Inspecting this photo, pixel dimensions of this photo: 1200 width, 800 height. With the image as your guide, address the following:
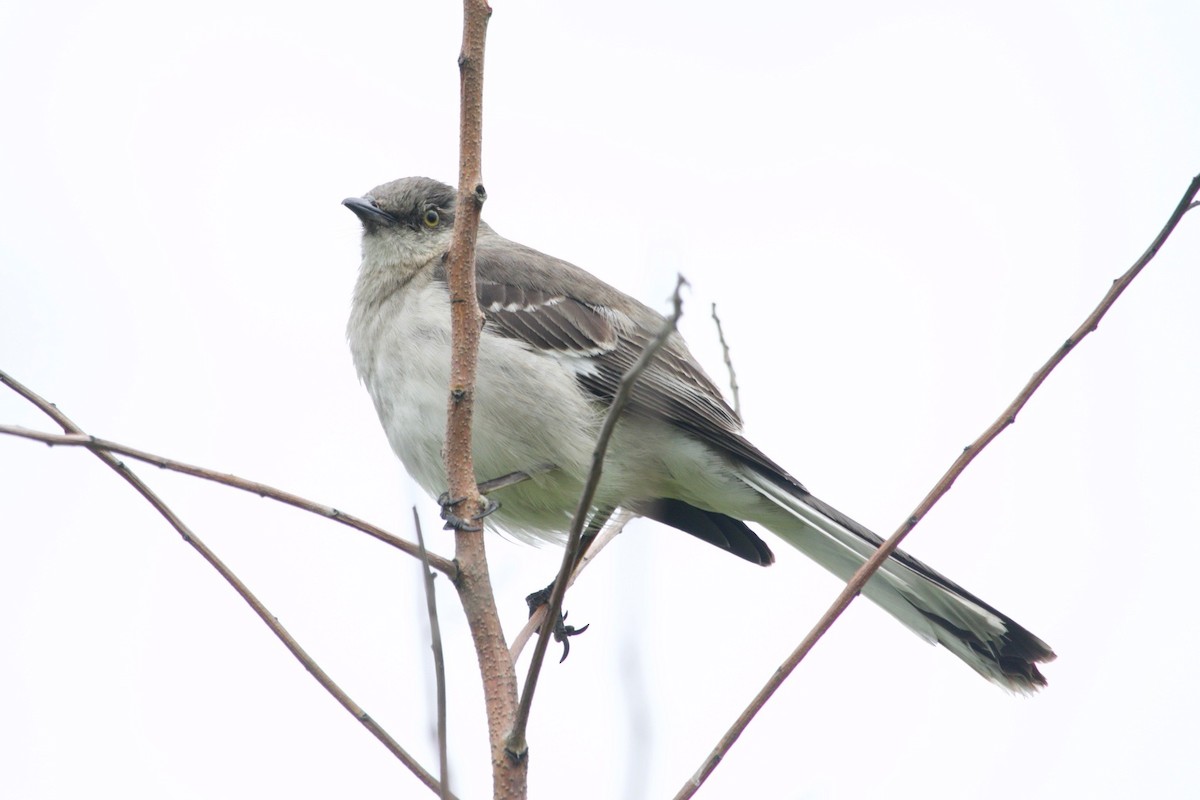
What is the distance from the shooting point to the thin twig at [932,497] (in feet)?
7.61

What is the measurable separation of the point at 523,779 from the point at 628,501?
2.42 metres

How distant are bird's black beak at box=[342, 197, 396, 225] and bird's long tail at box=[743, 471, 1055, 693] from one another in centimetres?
262

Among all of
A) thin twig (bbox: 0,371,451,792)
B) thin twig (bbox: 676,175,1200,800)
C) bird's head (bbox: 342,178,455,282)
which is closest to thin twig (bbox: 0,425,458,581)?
thin twig (bbox: 0,371,451,792)

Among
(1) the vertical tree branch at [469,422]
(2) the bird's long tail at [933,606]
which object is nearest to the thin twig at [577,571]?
(1) the vertical tree branch at [469,422]

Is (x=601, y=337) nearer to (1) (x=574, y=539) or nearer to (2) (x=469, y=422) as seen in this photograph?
(2) (x=469, y=422)

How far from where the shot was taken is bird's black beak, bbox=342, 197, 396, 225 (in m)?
6.14

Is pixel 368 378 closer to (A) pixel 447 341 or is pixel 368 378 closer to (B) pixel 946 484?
(A) pixel 447 341

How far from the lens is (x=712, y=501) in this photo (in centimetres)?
530

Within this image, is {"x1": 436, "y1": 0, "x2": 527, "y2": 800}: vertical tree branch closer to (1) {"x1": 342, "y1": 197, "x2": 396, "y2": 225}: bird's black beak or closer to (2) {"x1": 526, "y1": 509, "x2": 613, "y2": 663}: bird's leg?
(2) {"x1": 526, "y1": 509, "x2": 613, "y2": 663}: bird's leg

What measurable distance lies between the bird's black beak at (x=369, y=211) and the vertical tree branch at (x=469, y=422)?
3295 millimetres

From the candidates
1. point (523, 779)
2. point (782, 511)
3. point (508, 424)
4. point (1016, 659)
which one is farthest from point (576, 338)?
point (523, 779)

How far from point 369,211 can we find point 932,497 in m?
4.30

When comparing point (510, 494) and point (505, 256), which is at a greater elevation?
point (505, 256)

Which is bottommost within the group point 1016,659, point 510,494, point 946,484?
point 510,494
